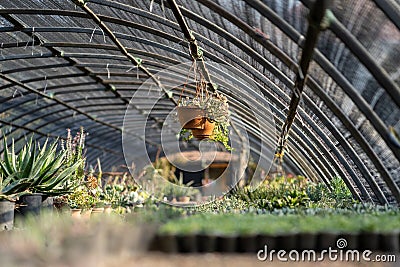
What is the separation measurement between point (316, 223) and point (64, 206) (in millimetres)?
4310

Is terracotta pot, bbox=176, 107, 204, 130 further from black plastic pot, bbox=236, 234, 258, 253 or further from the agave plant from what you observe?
black plastic pot, bbox=236, 234, 258, 253

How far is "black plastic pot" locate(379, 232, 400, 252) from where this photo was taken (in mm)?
2986

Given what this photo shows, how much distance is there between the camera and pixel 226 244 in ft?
9.59

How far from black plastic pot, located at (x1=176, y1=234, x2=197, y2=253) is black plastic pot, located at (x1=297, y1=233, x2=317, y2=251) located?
0.55m

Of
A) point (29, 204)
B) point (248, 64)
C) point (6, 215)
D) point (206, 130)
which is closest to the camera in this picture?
point (6, 215)

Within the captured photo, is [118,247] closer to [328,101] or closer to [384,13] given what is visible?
[384,13]

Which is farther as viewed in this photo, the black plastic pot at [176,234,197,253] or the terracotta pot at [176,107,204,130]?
the terracotta pot at [176,107,204,130]

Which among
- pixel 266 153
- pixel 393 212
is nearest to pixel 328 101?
pixel 393 212

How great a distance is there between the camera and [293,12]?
15.7 ft

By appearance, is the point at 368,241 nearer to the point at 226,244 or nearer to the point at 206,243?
Answer: the point at 226,244

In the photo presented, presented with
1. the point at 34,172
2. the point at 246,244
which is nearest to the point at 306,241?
the point at 246,244

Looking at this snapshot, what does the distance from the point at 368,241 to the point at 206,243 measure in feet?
2.84

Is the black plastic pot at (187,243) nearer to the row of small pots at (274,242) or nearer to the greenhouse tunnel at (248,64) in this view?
the row of small pots at (274,242)

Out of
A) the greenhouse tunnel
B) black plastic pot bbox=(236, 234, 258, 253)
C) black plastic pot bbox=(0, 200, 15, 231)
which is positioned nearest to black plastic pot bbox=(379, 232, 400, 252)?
black plastic pot bbox=(236, 234, 258, 253)
